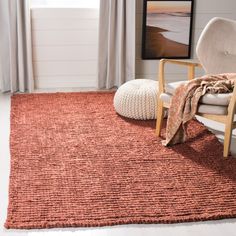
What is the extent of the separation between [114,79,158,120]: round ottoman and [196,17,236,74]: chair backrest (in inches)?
19.1

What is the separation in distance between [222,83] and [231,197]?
0.86 metres

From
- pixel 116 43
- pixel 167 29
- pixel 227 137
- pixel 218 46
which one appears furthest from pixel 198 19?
pixel 227 137

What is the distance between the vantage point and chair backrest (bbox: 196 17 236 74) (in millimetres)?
3373

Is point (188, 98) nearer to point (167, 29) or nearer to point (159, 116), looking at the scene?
point (159, 116)

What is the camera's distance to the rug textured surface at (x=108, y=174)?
219 centimetres

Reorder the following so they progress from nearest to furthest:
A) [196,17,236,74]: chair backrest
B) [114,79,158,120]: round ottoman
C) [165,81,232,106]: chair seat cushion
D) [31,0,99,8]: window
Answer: [165,81,232,106]: chair seat cushion
[196,17,236,74]: chair backrest
[114,79,158,120]: round ottoman
[31,0,99,8]: window

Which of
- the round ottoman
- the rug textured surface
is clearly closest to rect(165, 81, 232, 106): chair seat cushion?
the rug textured surface

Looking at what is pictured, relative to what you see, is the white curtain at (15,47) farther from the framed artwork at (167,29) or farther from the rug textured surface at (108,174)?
the framed artwork at (167,29)

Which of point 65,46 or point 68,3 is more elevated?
point 68,3

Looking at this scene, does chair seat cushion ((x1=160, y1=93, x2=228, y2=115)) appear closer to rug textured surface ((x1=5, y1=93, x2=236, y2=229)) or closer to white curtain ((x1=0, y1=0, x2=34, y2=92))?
rug textured surface ((x1=5, y1=93, x2=236, y2=229))

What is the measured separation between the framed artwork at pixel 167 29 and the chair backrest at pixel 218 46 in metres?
1.20

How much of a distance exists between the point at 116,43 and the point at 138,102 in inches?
45.3

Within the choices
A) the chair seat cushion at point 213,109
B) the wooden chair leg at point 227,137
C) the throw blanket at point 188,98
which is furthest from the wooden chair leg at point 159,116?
the wooden chair leg at point 227,137

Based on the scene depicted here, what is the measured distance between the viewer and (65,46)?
14.9 ft
